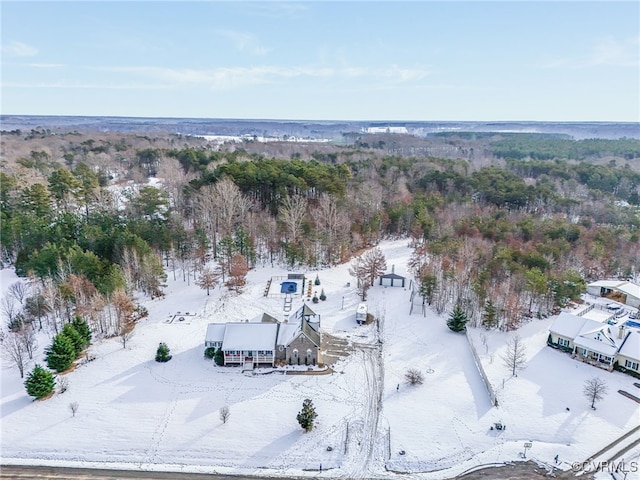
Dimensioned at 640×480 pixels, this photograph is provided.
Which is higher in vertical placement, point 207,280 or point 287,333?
point 207,280

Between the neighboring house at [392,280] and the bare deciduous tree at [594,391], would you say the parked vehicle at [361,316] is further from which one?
the bare deciduous tree at [594,391]

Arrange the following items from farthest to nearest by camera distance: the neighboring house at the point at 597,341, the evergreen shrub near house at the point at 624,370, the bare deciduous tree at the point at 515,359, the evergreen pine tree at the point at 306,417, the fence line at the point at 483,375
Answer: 1. the neighboring house at the point at 597,341
2. the bare deciduous tree at the point at 515,359
3. the evergreen shrub near house at the point at 624,370
4. the fence line at the point at 483,375
5. the evergreen pine tree at the point at 306,417

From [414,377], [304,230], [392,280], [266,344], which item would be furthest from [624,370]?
[304,230]

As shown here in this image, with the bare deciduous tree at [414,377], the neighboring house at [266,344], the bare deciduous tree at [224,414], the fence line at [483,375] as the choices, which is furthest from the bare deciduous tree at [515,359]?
the bare deciduous tree at [224,414]

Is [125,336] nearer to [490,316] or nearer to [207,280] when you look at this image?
[207,280]

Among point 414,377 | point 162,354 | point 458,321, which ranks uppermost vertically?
point 458,321
